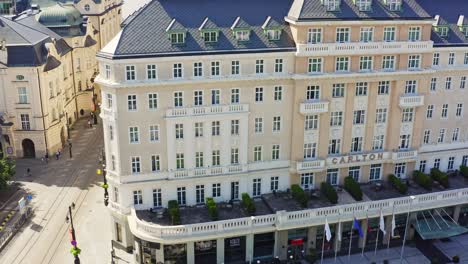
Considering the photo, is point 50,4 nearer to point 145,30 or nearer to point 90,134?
point 90,134

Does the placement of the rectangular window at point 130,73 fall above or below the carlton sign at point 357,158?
above

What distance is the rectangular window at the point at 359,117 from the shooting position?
62350 millimetres

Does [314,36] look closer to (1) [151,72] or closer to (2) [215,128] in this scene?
(2) [215,128]

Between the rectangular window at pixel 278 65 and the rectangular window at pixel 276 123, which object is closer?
the rectangular window at pixel 278 65

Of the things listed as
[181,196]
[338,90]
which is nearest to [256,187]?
[181,196]

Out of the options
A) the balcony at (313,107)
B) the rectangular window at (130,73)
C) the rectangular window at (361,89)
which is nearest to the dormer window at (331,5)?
the rectangular window at (361,89)

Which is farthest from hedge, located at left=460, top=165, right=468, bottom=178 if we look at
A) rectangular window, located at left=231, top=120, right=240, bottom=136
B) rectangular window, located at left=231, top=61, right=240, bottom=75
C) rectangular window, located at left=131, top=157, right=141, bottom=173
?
rectangular window, located at left=131, top=157, right=141, bottom=173

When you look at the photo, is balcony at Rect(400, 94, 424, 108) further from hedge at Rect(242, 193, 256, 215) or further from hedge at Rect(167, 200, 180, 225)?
hedge at Rect(167, 200, 180, 225)

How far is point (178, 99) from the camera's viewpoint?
56.6 m

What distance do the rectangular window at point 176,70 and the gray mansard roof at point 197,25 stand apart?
4.30ft

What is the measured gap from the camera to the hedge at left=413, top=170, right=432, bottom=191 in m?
64.0

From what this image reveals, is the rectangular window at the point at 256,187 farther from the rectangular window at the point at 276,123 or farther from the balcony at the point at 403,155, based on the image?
the balcony at the point at 403,155

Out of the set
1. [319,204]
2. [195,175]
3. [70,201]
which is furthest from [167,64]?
[70,201]

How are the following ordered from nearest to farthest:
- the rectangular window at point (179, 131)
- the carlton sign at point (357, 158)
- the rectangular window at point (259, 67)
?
the rectangular window at point (179, 131) → the rectangular window at point (259, 67) → the carlton sign at point (357, 158)
